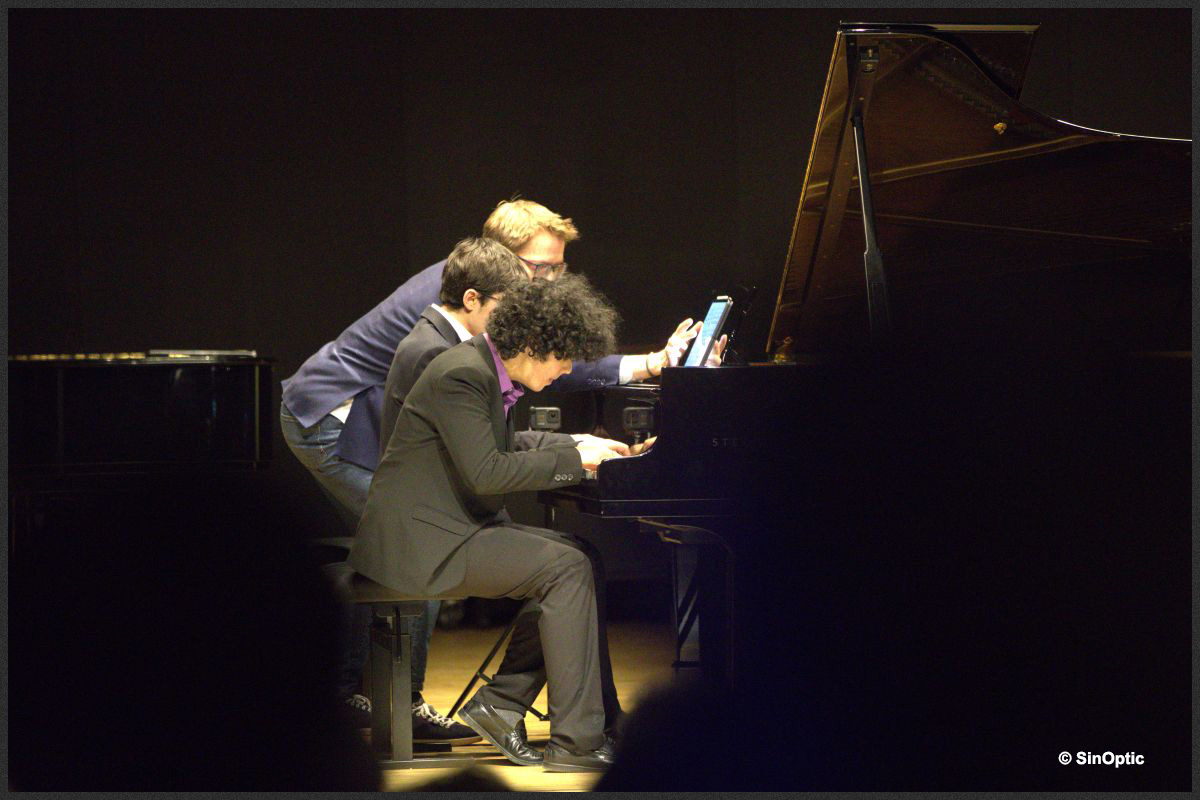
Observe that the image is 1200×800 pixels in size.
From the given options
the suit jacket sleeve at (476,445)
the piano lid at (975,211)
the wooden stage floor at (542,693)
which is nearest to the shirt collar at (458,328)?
the suit jacket sleeve at (476,445)

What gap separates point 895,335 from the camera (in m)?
2.65

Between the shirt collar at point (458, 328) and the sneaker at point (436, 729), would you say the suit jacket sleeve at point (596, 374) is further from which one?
the sneaker at point (436, 729)

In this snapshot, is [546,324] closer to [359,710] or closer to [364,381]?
[364,381]

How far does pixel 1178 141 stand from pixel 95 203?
3905mm

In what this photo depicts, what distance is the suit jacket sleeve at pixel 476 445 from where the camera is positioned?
101 inches

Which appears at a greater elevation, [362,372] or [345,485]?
[362,372]

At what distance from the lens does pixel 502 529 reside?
2.63 metres

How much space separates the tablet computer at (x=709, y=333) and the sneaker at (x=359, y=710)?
1.21m

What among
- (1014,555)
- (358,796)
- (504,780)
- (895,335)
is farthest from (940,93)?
(358,796)

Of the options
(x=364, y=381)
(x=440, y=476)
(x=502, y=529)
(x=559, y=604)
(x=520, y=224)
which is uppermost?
(x=520, y=224)

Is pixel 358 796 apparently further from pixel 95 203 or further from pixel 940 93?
pixel 95 203

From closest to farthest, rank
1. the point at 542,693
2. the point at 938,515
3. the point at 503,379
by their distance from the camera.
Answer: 1. the point at 938,515
2. the point at 503,379
3. the point at 542,693

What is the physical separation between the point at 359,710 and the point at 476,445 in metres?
1.04

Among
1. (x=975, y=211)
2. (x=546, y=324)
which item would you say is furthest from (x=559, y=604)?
(x=975, y=211)
